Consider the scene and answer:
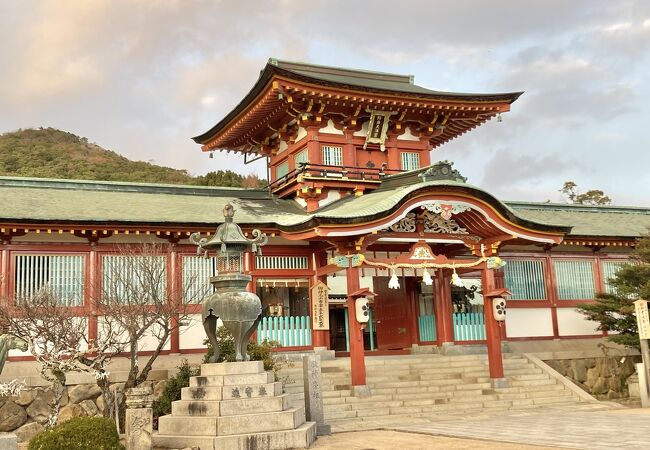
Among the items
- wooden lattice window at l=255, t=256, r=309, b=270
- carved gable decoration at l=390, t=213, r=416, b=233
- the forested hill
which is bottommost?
wooden lattice window at l=255, t=256, r=309, b=270

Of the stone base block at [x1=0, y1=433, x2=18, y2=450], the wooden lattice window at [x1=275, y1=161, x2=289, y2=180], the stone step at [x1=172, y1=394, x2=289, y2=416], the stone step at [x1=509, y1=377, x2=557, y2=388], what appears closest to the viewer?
the stone base block at [x1=0, y1=433, x2=18, y2=450]

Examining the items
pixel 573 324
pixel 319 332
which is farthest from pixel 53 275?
pixel 573 324

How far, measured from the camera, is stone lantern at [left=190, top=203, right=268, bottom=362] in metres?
12.4

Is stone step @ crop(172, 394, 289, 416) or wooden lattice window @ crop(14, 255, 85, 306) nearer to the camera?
stone step @ crop(172, 394, 289, 416)

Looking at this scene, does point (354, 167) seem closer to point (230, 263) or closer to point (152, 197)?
point (152, 197)

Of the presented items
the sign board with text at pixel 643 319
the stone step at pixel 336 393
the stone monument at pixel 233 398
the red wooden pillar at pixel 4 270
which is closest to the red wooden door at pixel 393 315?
the stone step at pixel 336 393

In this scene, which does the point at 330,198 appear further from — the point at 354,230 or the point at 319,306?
the point at 354,230

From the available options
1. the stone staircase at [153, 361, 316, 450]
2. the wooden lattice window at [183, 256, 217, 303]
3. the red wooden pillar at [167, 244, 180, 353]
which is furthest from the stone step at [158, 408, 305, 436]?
the wooden lattice window at [183, 256, 217, 303]

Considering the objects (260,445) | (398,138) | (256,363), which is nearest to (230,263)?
(256,363)

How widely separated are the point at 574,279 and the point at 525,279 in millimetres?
1941

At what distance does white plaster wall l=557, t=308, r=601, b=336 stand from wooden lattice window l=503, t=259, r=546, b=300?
0.92 metres

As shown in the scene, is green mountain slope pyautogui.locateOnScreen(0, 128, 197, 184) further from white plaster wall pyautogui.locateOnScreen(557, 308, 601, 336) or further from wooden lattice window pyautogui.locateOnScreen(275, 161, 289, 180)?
white plaster wall pyautogui.locateOnScreen(557, 308, 601, 336)

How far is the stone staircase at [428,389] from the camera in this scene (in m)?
15.9

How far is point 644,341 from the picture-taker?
17719 mm
